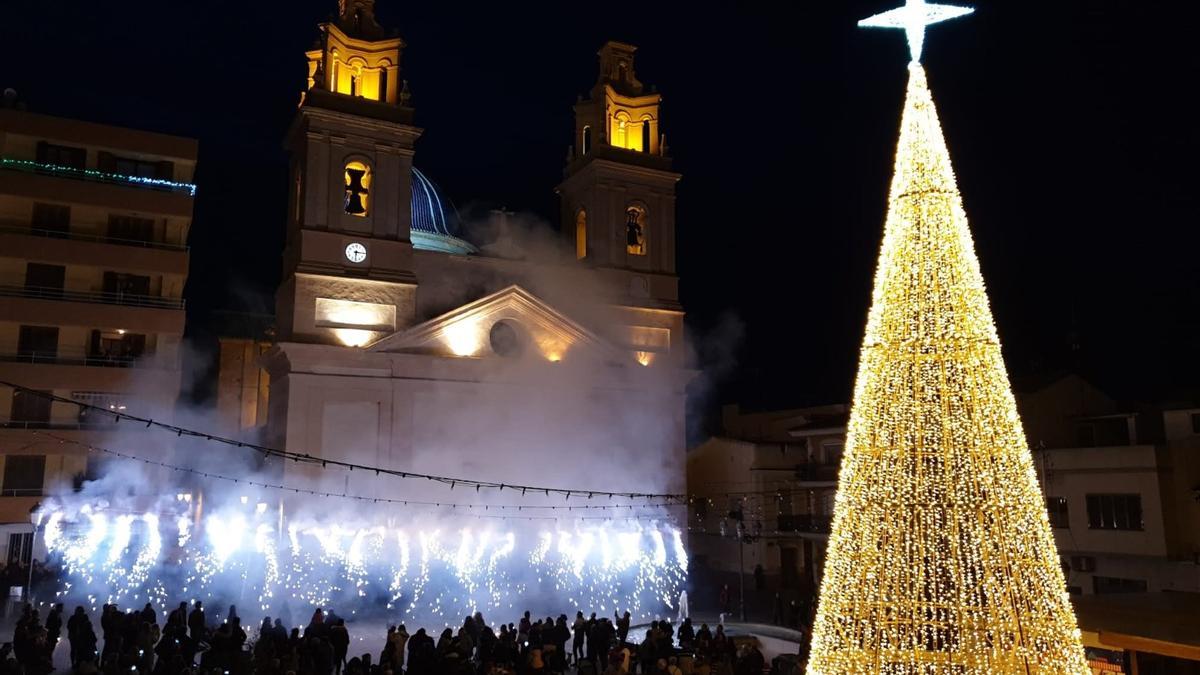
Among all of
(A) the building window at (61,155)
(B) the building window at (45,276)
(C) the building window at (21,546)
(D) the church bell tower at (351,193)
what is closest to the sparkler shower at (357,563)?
(C) the building window at (21,546)

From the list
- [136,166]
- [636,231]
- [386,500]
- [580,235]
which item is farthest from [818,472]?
[136,166]

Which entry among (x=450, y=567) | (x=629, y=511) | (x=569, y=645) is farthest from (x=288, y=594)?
(x=629, y=511)

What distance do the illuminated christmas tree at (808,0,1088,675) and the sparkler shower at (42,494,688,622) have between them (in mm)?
15190

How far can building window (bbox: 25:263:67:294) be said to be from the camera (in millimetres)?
→ 27281

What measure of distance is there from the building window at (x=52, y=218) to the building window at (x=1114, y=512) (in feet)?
95.8

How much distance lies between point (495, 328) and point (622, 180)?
6827 millimetres

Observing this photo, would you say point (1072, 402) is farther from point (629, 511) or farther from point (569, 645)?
point (569, 645)

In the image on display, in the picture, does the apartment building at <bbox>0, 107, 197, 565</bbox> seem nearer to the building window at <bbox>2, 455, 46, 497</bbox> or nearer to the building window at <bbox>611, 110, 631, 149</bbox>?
the building window at <bbox>2, 455, 46, 497</bbox>

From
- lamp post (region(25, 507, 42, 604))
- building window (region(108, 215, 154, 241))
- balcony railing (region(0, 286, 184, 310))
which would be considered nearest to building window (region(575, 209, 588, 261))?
balcony railing (region(0, 286, 184, 310))

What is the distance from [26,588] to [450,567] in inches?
398

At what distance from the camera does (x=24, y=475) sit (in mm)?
26047

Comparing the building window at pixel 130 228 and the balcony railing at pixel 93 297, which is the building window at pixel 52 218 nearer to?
the building window at pixel 130 228

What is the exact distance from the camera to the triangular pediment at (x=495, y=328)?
2631 centimetres

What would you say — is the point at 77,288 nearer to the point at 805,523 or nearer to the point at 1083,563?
the point at 805,523
